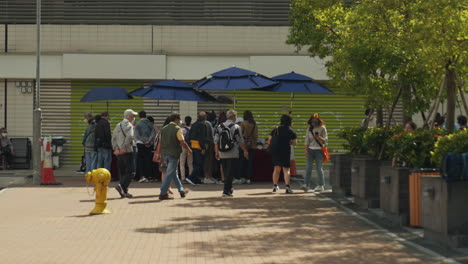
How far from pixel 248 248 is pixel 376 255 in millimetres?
1544

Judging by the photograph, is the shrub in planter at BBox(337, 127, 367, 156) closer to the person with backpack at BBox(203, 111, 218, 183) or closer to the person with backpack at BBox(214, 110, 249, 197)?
the person with backpack at BBox(214, 110, 249, 197)

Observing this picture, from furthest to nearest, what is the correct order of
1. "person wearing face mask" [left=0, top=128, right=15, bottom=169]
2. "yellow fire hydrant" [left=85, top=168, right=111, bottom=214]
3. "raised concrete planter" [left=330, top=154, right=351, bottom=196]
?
1. "person wearing face mask" [left=0, top=128, right=15, bottom=169]
2. "raised concrete planter" [left=330, top=154, right=351, bottom=196]
3. "yellow fire hydrant" [left=85, top=168, right=111, bottom=214]

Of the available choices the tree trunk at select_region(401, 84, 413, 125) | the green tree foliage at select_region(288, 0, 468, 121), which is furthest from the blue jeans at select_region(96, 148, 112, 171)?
the tree trunk at select_region(401, 84, 413, 125)

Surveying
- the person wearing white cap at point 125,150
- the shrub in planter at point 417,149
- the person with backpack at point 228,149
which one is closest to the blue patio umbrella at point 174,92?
the person with backpack at point 228,149

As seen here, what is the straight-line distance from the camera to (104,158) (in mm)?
20391

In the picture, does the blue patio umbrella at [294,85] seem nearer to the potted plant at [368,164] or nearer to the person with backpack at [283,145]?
the person with backpack at [283,145]

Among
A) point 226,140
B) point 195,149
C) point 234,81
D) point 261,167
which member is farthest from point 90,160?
point 226,140

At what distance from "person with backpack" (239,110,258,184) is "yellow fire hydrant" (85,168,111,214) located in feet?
22.4

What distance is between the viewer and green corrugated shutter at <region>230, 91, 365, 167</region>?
2802 centimetres

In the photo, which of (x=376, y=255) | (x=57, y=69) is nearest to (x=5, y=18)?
(x=57, y=69)

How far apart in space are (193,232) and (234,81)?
1069cm

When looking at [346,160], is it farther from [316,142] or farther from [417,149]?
[417,149]

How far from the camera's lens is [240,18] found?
28156 mm

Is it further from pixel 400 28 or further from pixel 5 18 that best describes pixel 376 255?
pixel 5 18
